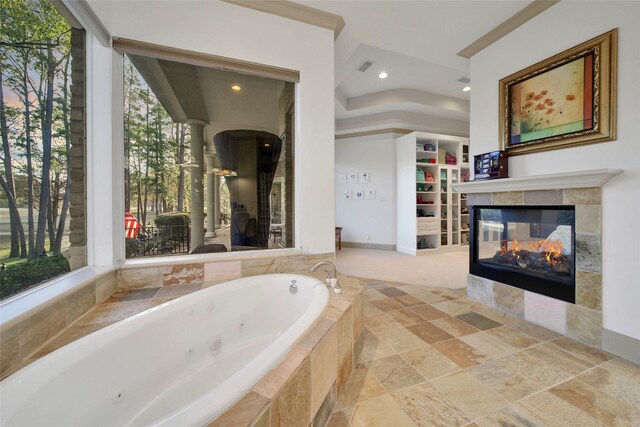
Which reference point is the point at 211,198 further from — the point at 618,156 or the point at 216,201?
the point at 618,156

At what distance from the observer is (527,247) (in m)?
2.21

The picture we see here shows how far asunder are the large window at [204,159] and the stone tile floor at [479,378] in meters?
1.26

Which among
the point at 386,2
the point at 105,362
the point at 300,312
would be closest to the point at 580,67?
the point at 386,2

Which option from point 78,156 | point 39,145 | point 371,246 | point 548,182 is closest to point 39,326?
point 39,145

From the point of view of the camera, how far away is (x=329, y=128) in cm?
226

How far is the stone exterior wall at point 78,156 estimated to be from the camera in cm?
151

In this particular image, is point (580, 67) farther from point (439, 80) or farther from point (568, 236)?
point (439, 80)

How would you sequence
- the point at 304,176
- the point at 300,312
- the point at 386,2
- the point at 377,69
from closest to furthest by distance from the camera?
the point at 300,312 → the point at 386,2 → the point at 304,176 → the point at 377,69

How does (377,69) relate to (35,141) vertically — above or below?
above

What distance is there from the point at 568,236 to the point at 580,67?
128 centimetres

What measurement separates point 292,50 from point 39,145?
1.87 metres

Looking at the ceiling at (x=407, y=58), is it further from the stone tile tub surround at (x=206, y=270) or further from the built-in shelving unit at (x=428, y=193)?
the stone tile tub surround at (x=206, y=270)

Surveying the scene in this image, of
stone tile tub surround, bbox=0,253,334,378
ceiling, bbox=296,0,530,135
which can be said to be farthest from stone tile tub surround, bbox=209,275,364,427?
ceiling, bbox=296,0,530,135

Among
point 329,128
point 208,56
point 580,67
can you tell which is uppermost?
point 208,56
